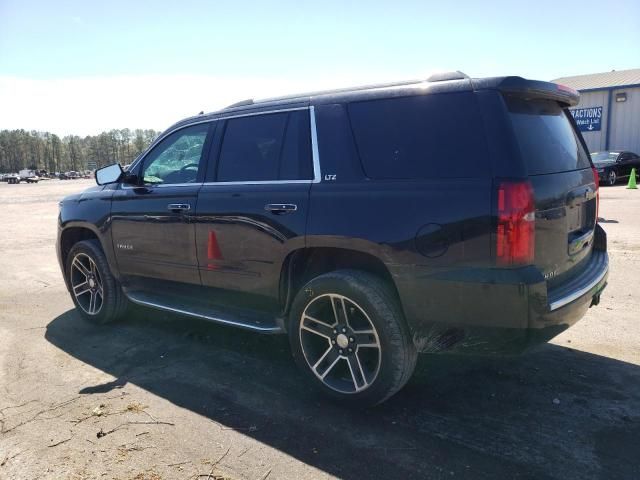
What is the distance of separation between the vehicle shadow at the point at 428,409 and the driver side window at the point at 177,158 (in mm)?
1503

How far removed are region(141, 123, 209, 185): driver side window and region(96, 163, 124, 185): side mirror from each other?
310mm

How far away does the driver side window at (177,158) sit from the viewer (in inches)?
173

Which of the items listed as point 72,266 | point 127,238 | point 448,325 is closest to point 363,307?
point 448,325

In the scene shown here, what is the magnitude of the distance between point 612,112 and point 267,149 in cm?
2870

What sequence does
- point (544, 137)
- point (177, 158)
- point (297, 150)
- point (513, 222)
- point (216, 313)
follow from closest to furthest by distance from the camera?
point (513, 222) → point (544, 137) → point (297, 150) → point (216, 313) → point (177, 158)

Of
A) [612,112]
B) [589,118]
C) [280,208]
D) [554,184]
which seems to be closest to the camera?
[554,184]

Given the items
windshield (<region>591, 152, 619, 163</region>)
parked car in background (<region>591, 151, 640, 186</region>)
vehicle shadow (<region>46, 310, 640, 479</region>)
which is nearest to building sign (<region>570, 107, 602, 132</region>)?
parked car in background (<region>591, 151, 640, 186</region>)

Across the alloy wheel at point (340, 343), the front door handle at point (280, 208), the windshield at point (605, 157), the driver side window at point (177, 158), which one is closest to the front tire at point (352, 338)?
the alloy wheel at point (340, 343)

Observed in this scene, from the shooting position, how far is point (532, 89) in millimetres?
3047

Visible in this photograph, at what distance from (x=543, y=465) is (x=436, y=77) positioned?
7.45ft

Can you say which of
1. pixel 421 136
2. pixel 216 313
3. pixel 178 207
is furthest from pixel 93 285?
pixel 421 136

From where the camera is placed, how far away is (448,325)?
2.97m

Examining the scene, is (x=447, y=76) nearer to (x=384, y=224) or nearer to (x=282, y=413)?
(x=384, y=224)

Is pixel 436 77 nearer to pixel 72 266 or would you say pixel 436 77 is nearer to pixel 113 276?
pixel 113 276
